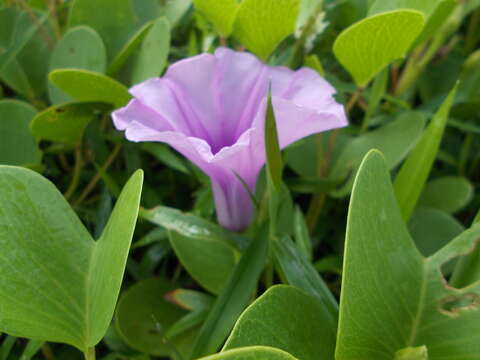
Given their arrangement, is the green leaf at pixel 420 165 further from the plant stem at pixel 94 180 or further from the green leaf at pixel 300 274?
the plant stem at pixel 94 180

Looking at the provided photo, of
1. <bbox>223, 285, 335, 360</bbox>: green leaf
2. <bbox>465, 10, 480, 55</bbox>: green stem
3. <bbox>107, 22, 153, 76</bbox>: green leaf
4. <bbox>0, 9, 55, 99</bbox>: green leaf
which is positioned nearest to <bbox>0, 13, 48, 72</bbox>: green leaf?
<bbox>0, 9, 55, 99</bbox>: green leaf

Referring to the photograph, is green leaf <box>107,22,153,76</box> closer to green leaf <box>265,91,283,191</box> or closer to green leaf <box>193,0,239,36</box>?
green leaf <box>193,0,239,36</box>

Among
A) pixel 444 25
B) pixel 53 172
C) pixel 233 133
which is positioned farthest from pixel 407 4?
pixel 53 172

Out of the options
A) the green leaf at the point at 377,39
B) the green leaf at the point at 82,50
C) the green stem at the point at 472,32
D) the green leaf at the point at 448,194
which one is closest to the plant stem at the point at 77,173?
the green leaf at the point at 82,50

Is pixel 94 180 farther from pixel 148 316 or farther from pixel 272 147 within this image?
pixel 272 147

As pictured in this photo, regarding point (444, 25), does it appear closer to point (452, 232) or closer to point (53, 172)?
point (452, 232)


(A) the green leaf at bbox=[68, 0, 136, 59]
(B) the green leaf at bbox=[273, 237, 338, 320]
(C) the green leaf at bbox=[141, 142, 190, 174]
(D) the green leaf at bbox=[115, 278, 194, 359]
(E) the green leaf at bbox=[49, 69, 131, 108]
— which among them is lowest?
(D) the green leaf at bbox=[115, 278, 194, 359]
